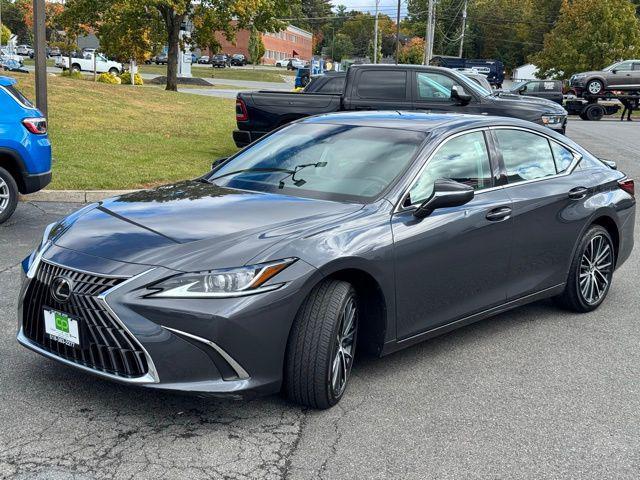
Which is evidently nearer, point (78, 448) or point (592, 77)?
point (78, 448)

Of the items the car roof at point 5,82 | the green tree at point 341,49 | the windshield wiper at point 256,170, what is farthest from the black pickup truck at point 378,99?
the green tree at point 341,49

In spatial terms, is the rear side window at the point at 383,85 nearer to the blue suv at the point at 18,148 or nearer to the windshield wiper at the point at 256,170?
the blue suv at the point at 18,148

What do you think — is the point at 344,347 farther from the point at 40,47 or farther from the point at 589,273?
the point at 40,47

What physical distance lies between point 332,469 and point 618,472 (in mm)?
1331

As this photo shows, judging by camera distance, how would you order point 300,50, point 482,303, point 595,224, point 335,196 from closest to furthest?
point 335,196 → point 482,303 → point 595,224 → point 300,50

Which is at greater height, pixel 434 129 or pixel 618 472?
pixel 434 129

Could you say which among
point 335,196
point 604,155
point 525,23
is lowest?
point 604,155

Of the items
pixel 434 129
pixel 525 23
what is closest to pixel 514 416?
pixel 434 129

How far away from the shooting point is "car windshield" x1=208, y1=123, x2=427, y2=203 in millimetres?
4855

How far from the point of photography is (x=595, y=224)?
6273 millimetres

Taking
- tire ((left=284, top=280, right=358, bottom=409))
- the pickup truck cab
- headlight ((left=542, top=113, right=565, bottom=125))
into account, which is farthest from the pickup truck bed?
the pickup truck cab

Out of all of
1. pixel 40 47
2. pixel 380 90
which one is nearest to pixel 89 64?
pixel 40 47

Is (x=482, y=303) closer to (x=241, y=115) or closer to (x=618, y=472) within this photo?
(x=618, y=472)

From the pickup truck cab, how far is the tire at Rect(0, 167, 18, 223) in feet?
155
